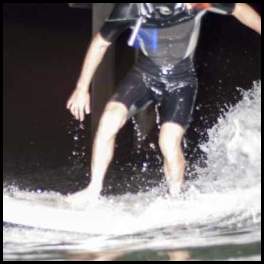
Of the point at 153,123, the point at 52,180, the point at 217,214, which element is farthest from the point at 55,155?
the point at 217,214

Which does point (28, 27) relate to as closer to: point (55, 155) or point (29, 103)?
point (29, 103)

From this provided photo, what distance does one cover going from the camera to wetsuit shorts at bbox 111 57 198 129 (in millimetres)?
1289

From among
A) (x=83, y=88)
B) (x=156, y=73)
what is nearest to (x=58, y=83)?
(x=83, y=88)

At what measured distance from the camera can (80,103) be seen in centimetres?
129

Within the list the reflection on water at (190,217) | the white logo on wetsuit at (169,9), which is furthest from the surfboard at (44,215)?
the white logo on wetsuit at (169,9)

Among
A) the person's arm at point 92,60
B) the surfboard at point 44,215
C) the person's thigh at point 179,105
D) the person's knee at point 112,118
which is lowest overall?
the surfboard at point 44,215

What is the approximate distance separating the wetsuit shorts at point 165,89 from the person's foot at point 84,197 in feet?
0.53

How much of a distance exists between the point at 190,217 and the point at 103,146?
205mm

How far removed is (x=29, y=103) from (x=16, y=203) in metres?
0.20

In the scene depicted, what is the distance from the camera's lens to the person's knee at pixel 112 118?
50.7 inches

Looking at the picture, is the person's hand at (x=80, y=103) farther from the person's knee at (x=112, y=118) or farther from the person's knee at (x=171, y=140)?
the person's knee at (x=171, y=140)

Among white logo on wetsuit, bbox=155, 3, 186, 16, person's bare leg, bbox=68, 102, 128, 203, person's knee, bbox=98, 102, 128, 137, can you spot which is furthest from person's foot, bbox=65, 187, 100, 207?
white logo on wetsuit, bbox=155, 3, 186, 16

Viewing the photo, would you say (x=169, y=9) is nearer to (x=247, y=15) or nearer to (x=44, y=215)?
(x=247, y=15)

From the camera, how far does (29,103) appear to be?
4.64 ft
